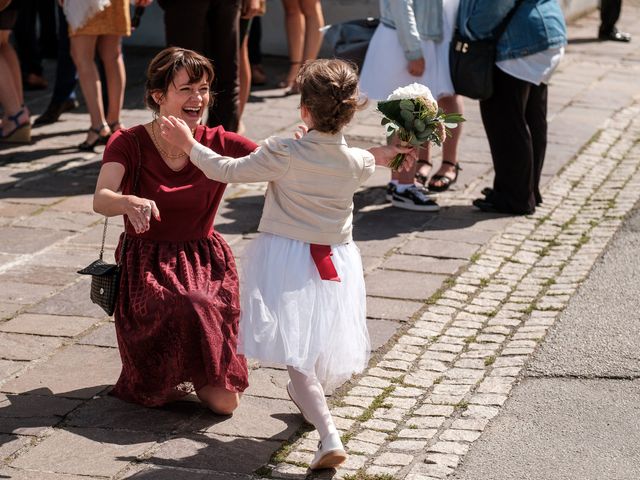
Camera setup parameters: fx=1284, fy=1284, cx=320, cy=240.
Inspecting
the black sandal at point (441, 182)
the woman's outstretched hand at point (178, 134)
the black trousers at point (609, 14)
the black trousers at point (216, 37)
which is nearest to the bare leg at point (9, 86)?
the black trousers at point (216, 37)

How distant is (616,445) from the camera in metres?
4.48

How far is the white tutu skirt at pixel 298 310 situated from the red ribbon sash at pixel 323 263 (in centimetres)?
2

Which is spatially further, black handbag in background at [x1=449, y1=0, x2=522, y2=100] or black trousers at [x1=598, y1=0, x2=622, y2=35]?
black trousers at [x1=598, y1=0, x2=622, y2=35]

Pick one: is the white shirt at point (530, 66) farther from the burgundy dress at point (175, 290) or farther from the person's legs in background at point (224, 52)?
the burgundy dress at point (175, 290)

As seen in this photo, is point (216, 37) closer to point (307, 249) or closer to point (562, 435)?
point (307, 249)

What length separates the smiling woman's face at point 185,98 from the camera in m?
4.68

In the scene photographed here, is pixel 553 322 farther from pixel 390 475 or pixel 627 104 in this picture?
pixel 627 104

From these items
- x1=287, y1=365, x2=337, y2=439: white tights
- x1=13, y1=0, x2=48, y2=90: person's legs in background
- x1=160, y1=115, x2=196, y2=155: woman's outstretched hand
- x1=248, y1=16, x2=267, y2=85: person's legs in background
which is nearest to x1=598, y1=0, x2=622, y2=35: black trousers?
x1=248, y1=16, x2=267, y2=85: person's legs in background

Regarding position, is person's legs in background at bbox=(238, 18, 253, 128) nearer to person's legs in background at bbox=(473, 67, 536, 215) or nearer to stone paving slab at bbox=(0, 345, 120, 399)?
person's legs in background at bbox=(473, 67, 536, 215)

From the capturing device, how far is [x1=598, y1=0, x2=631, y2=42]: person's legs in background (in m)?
14.3

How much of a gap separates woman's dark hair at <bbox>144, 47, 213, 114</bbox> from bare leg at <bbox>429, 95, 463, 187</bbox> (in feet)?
11.0

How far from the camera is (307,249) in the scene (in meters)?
4.37

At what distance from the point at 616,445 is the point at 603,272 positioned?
2.21 meters

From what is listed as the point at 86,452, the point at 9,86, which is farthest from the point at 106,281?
the point at 9,86
